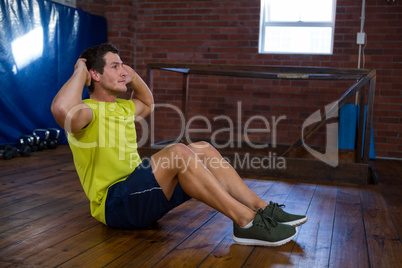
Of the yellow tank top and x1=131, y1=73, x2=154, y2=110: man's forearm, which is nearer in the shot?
the yellow tank top

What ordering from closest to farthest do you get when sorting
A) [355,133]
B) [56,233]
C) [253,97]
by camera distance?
[56,233] → [355,133] → [253,97]

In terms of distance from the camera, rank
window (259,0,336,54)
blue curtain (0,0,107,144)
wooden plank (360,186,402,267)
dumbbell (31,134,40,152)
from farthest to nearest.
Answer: window (259,0,336,54) → dumbbell (31,134,40,152) → blue curtain (0,0,107,144) → wooden plank (360,186,402,267)

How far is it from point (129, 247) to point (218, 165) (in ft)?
1.92

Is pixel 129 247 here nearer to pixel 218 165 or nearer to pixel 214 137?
pixel 218 165

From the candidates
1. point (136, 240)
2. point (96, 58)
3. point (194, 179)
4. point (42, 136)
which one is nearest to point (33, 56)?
point (42, 136)

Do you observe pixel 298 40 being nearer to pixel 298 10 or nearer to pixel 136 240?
pixel 298 10

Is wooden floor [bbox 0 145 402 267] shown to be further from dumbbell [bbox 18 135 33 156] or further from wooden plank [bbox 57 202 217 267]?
dumbbell [bbox 18 135 33 156]

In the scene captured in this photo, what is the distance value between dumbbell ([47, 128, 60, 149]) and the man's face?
9.75 ft

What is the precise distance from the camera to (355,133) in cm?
460

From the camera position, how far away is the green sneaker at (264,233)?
1821mm

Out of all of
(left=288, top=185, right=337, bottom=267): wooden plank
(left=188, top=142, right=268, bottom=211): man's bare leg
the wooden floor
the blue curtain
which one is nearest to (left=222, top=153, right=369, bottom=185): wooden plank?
the wooden floor

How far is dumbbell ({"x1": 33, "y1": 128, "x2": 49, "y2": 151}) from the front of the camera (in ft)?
15.0

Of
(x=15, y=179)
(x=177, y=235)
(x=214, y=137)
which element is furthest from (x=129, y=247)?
(x=214, y=137)

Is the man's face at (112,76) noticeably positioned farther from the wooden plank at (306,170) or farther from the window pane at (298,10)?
the window pane at (298,10)
